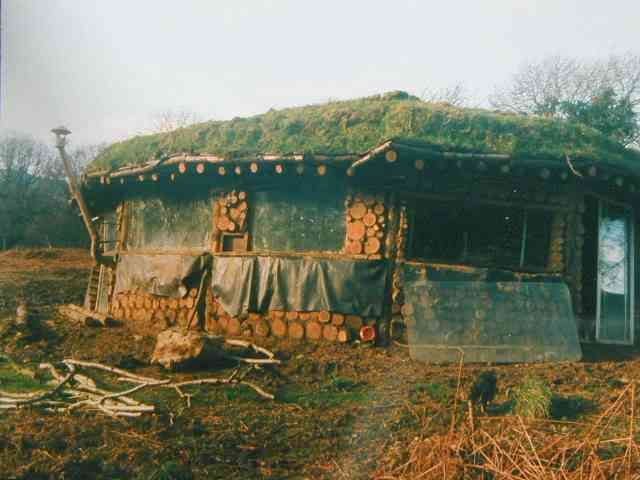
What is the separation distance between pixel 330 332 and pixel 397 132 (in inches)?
134

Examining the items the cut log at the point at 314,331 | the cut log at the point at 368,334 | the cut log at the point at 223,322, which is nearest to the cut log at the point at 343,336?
the cut log at the point at 368,334

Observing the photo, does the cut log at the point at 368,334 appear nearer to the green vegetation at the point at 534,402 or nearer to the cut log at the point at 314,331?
the cut log at the point at 314,331

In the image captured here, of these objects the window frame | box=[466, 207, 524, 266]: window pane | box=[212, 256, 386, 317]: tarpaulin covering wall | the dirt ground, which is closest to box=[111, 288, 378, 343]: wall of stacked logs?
box=[212, 256, 386, 317]: tarpaulin covering wall

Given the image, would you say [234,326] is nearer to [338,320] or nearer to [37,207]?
[338,320]

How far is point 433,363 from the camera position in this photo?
23.7 feet

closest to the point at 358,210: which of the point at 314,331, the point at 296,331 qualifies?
the point at 314,331

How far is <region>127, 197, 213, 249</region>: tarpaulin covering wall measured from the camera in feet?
32.2

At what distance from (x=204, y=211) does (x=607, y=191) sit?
7.13 m

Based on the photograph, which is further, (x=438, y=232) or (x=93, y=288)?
(x=93, y=288)

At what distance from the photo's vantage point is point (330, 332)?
8.12 metres

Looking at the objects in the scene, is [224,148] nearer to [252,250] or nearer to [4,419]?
[252,250]

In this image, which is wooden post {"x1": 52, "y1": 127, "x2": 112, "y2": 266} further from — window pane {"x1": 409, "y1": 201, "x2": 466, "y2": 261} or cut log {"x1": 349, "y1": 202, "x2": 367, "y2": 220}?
window pane {"x1": 409, "y1": 201, "x2": 466, "y2": 261}

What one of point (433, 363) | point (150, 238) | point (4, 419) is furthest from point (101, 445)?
point (150, 238)

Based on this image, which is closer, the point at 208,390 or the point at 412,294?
the point at 208,390
